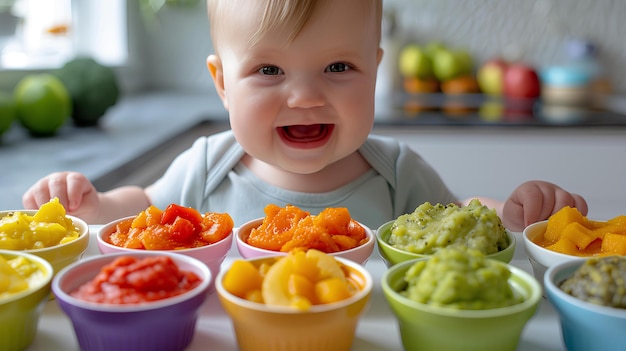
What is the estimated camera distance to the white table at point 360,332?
2.11ft

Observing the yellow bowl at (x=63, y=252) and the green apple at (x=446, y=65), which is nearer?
the yellow bowl at (x=63, y=252)

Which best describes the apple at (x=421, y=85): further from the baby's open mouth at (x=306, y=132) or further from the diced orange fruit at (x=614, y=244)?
the diced orange fruit at (x=614, y=244)

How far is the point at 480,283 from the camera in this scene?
594mm

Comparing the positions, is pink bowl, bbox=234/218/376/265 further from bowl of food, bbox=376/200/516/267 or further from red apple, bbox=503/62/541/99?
red apple, bbox=503/62/541/99

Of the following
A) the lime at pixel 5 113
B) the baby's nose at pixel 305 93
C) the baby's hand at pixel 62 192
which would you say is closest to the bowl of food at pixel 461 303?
the baby's nose at pixel 305 93

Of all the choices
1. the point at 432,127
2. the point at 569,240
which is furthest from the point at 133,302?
the point at 432,127

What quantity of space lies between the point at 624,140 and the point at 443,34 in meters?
1.07

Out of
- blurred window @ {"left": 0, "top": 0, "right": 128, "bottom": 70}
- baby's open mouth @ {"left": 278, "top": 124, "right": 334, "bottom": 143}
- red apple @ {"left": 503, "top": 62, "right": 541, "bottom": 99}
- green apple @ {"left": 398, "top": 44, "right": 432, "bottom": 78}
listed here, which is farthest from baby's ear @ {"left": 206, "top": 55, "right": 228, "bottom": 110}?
red apple @ {"left": 503, "top": 62, "right": 541, "bottom": 99}

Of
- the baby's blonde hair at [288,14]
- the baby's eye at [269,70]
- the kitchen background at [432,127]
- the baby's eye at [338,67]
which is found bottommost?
the kitchen background at [432,127]

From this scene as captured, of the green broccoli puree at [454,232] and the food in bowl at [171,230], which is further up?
the green broccoli puree at [454,232]

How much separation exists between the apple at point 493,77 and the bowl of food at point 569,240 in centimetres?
192

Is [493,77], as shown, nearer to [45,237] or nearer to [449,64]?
[449,64]

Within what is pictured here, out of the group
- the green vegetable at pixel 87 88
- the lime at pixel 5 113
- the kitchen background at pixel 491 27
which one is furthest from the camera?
the kitchen background at pixel 491 27

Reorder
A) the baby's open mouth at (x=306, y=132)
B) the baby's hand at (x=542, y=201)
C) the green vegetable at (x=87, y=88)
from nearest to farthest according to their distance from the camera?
the baby's hand at (x=542, y=201) → the baby's open mouth at (x=306, y=132) → the green vegetable at (x=87, y=88)
